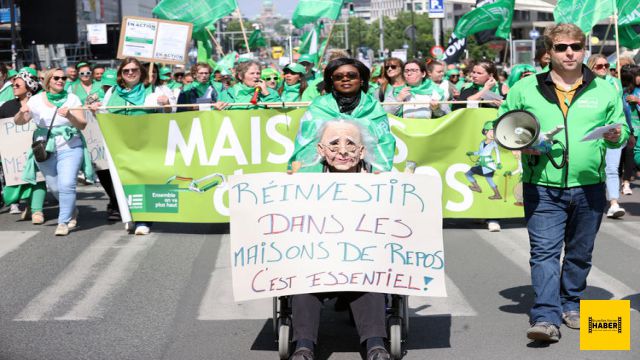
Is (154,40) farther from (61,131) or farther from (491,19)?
(491,19)

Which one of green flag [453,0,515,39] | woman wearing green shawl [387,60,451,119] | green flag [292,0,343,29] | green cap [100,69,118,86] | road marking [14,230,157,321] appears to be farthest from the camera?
green flag [292,0,343,29]

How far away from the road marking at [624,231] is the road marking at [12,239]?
18.4ft

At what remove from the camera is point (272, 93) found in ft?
38.5

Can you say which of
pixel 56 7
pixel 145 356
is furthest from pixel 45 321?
pixel 56 7

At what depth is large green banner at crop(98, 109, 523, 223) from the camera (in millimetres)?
10445

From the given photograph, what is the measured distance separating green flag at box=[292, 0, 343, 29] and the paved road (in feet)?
21.6

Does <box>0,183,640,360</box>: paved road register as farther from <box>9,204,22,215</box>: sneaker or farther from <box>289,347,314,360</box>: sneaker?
<box>9,204,22,215</box>: sneaker

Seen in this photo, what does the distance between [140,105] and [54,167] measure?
1230mm

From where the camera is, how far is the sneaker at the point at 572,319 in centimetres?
637

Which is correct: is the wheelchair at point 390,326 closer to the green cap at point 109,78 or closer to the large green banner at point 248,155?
the large green banner at point 248,155

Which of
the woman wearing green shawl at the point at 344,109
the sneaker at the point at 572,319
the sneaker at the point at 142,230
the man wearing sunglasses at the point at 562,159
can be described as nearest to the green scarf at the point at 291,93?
the sneaker at the point at 142,230

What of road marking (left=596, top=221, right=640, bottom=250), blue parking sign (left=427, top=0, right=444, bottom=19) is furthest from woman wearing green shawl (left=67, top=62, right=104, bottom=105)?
blue parking sign (left=427, top=0, right=444, bottom=19)

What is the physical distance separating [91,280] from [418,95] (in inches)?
174

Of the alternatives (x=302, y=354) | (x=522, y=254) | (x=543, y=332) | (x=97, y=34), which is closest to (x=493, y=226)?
(x=522, y=254)
